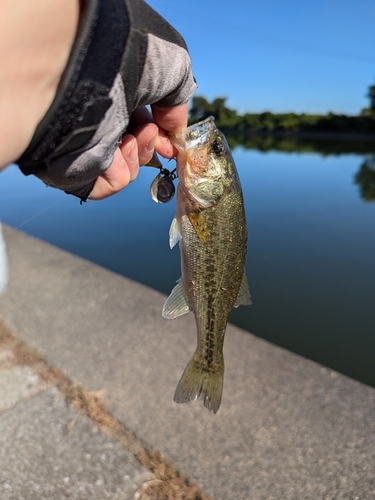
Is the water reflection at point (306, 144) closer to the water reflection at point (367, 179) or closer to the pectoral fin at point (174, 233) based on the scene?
the water reflection at point (367, 179)

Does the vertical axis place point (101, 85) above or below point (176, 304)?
above

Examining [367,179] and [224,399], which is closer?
[224,399]

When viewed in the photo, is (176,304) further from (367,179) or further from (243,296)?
(367,179)

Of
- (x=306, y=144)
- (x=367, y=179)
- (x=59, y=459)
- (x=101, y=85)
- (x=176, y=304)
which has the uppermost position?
(x=101, y=85)

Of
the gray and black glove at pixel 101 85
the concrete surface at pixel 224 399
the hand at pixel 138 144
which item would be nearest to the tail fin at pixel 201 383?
the concrete surface at pixel 224 399

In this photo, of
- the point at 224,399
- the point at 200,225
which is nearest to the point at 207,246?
the point at 200,225

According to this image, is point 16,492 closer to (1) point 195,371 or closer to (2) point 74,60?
(1) point 195,371

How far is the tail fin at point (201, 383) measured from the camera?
2.13m

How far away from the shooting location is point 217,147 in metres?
2.17

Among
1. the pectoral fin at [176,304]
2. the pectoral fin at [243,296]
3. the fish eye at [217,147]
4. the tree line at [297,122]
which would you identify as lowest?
the tree line at [297,122]

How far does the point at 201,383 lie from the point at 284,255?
22.8 ft

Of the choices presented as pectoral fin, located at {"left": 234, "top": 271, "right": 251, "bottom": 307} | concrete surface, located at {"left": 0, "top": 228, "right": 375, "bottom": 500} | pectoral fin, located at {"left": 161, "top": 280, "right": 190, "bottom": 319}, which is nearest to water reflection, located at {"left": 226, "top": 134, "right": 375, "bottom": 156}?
concrete surface, located at {"left": 0, "top": 228, "right": 375, "bottom": 500}

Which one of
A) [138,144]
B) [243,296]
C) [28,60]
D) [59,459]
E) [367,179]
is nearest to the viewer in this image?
[28,60]

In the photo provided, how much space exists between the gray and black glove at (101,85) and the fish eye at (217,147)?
600 mm
